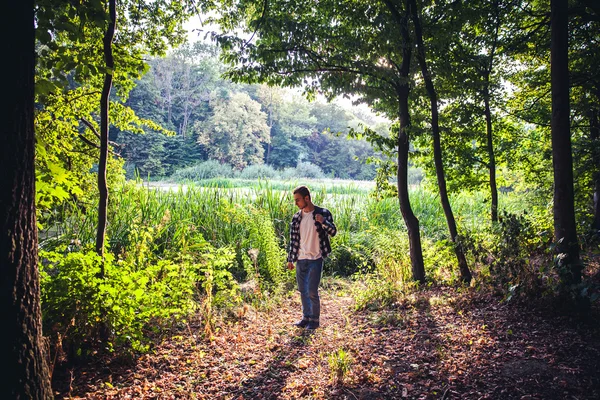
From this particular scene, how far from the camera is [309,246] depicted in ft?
14.8

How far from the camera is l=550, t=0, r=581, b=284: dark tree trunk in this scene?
12.2 feet

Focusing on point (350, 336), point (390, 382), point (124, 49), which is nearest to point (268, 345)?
point (350, 336)

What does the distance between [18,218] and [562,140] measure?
15.4 ft

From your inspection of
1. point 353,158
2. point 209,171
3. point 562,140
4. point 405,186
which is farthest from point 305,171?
point 562,140

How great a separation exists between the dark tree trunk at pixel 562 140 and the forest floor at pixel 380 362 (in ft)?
2.97

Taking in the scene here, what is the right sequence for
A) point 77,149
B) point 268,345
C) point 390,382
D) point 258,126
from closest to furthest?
point 390,382, point 268,345, point 77,149, point 258,126

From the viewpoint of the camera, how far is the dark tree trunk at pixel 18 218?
175cm

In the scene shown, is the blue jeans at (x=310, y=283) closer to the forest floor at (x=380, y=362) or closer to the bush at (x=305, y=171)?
the forest floor at (x=380, y=362)

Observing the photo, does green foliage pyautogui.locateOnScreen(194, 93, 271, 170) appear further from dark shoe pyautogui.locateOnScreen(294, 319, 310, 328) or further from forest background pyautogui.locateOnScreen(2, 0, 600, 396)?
dark shoe pyautogui.locateOnScreen(294, 319, 310, 328)

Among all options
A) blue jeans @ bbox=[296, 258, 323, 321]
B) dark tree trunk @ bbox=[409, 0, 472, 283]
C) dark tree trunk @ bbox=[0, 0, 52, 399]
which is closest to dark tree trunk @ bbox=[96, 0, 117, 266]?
dark tree trunk @ bbox=[0, 0, 52, 399]

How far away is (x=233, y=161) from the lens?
3969 cm

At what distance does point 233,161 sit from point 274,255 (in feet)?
113

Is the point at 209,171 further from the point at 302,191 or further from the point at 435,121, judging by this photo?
the point at 302,191

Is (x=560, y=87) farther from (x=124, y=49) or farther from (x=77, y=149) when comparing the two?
(x=77, y=149)
